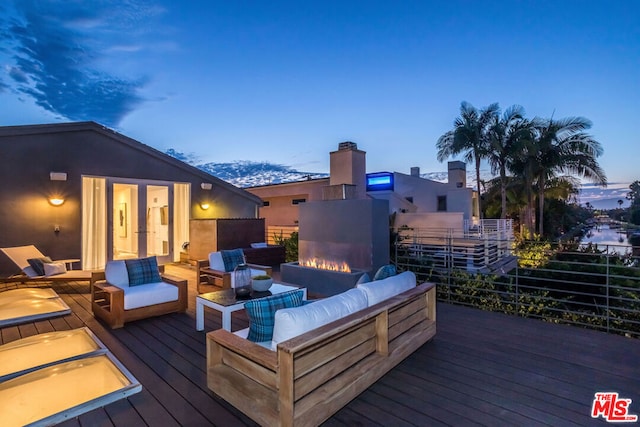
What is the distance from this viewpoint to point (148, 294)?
4336 mm

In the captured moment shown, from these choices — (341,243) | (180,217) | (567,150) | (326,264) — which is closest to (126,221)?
(180,217)

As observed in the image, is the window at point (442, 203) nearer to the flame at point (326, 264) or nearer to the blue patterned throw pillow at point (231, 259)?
the flame at point (326, 264)

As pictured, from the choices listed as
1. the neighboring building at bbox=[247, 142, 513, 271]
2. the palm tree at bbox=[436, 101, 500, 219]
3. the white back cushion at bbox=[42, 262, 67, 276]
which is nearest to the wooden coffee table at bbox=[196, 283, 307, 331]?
the neighboring building at bbox=[247, 142, 513, 271]

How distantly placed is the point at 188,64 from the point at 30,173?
16.7 ft

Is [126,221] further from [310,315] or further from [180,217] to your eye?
[310,315]

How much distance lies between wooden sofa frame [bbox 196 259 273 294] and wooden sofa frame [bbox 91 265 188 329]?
A: 0.96m

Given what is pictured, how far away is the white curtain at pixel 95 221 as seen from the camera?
805 centimetres

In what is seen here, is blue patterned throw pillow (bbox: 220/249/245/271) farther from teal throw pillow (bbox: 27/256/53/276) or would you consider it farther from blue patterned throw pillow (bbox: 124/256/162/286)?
teal throw pillow (bbox: 27/256/53/276)

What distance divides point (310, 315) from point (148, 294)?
312 cm

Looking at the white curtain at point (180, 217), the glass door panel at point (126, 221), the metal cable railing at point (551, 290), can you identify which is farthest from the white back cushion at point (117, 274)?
the white curtain at point (180, 217)

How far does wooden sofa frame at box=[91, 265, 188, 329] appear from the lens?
401 cm

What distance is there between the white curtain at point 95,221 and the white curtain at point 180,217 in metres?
1.81

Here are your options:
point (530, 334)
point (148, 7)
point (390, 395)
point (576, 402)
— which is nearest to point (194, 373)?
point (390, 395)

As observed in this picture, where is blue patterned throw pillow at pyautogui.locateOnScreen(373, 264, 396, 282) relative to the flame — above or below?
above
